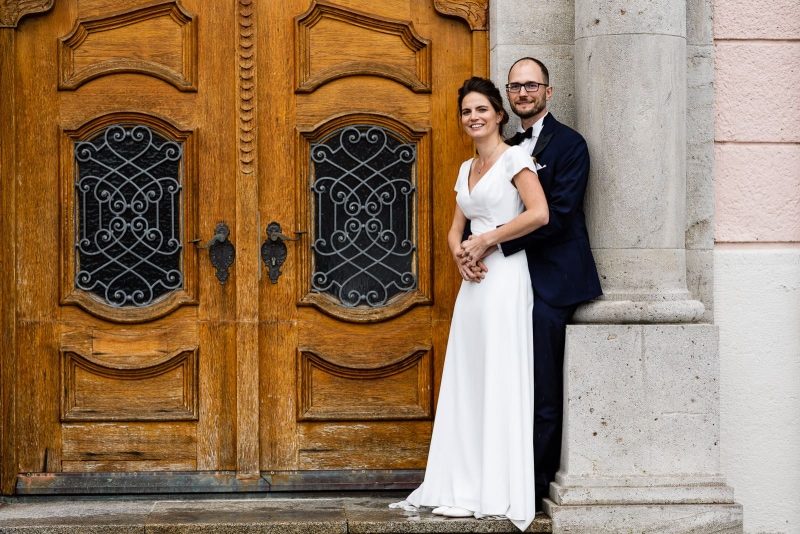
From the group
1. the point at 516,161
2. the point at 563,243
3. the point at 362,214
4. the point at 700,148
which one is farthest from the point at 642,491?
the point at 362,214

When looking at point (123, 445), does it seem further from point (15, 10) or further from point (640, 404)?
point (640, 404)

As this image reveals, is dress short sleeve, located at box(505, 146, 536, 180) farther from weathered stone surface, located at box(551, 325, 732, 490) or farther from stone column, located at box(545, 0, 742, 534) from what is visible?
weathered stone surface, located at box(551, 325, 732, 490)

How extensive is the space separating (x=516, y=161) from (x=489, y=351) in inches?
32.1

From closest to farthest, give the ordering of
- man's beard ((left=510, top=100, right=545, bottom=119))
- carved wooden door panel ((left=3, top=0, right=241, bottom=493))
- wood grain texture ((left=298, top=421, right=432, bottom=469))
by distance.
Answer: man's beard ((left=510, top=100, right=545, bottom=119)) → carved wooden door panel ((left=3, top=0, right=241, bottom=493)) → wood grain texture ((left=298, top=421, right=432, bottom=469))

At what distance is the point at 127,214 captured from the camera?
553 centimetres

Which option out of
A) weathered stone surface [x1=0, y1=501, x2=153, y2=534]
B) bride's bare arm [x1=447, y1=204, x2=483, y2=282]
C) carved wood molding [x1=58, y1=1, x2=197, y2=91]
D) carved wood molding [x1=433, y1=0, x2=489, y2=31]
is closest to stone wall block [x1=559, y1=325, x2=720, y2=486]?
bride's bare arm [x1=447, y1=204, x2=483, y2=282]

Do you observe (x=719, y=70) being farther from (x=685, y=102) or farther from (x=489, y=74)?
(x=489, y=74)

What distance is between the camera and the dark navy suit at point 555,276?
5059 millimetres

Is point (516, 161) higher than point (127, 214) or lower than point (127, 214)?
higher

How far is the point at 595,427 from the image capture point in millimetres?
5023

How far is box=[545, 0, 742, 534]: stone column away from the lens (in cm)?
499

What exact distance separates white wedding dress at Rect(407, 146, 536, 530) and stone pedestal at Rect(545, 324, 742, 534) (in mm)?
204

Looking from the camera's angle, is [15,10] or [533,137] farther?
[15,10]

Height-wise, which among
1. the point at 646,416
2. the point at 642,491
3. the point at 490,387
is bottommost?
the point at 642,491
